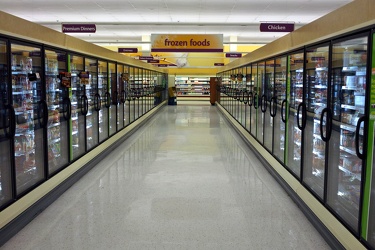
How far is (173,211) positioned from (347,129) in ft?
6.93

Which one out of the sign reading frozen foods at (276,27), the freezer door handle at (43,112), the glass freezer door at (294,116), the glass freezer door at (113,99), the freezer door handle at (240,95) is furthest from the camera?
the freezer door handle at (240,95)

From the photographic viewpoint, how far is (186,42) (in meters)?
12.1

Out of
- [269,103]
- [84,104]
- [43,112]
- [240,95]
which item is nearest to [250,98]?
[240,95]

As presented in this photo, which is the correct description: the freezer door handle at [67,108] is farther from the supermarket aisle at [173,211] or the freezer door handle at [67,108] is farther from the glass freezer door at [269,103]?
the glass freezer door at [269,103]

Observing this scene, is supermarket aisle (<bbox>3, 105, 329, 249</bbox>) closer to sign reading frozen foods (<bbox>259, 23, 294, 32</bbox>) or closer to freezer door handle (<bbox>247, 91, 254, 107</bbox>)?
freezer door handle (<bbox>247, 91, 254, 107</bbox>)

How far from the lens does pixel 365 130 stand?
9.85 feet

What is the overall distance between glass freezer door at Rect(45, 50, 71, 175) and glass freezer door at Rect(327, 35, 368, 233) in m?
3.49

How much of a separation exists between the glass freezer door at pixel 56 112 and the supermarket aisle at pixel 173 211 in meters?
0.49

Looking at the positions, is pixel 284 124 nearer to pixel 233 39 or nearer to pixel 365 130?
pixel 365 130

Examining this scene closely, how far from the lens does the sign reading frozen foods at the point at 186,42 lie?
1209 cm

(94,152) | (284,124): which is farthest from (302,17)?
(94,152)

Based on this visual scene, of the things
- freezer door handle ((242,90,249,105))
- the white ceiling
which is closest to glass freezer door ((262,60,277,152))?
freezer door handle ((242,90,249,105))

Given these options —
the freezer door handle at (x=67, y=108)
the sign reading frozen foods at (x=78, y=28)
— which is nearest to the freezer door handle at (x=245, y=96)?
the sign reading frozen foods at (x=78, y=28)

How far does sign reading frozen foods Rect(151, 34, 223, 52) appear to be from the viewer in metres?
12.1
